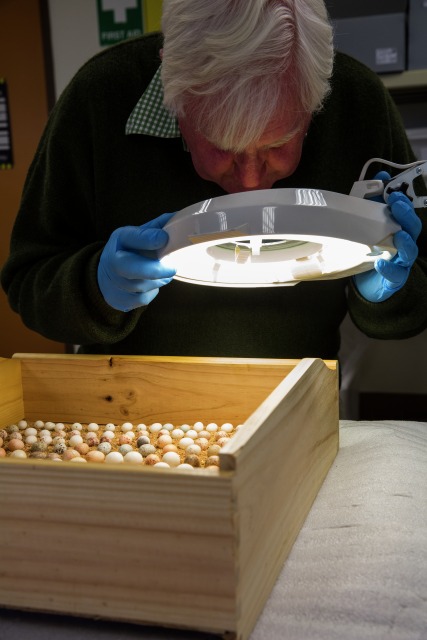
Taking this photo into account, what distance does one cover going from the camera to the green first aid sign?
8.20ft

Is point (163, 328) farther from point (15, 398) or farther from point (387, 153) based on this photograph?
point (387, 153)

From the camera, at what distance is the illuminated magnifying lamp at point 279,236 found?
28.3 inches

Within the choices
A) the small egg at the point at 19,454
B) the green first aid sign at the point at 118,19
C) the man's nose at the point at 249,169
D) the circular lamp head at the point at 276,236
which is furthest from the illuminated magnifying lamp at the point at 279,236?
the green first aid sign at the point at 118,19

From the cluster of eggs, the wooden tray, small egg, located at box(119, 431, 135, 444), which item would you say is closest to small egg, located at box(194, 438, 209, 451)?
the cluster of eggs

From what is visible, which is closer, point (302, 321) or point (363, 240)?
point (363, 240)

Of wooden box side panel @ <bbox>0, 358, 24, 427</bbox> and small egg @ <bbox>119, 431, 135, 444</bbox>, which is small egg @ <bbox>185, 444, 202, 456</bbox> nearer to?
small egg @ <bbox>119, 431, 135, 444</bbox>

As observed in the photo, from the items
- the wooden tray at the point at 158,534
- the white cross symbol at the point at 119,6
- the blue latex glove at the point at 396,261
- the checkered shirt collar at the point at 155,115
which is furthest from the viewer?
the white cross symbol at the point at 119,6

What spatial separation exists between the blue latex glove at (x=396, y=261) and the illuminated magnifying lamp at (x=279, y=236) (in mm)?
19

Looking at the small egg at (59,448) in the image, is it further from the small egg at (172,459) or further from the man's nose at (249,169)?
the man's nose at (249,169)

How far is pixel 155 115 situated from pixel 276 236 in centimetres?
55

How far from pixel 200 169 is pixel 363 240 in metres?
0.39

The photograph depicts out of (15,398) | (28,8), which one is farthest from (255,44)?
(28,8)

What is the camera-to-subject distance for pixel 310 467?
0.93m

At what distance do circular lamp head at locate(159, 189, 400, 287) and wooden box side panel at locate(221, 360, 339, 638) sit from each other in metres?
0.15
